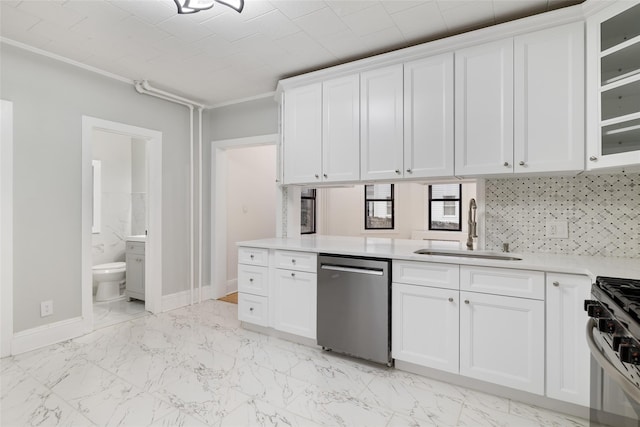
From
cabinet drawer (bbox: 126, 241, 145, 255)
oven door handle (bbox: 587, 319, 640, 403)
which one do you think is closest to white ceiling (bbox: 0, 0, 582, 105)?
cabinet drawer (bbox: 126, 241, 145, 255)

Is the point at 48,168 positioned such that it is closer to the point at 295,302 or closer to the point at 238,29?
the point at 238,29

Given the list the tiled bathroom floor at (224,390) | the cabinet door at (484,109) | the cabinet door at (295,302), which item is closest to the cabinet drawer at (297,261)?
the cabinet door at (295,302)

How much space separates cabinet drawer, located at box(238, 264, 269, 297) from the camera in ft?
9.95

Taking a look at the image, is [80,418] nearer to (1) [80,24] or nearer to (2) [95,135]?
(1) [80,24]

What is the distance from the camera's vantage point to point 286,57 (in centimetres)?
291

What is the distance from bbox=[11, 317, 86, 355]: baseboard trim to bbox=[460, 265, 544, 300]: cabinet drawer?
333 cm

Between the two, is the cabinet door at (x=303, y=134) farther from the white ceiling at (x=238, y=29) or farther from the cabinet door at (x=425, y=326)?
Result: the cabinet door at (x=425, y=326)

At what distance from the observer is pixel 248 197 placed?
4.88m

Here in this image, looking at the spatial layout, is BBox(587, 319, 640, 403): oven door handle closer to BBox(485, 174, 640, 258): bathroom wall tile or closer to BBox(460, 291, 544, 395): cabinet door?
BBox(460, 291, 544, 395): cabinet door

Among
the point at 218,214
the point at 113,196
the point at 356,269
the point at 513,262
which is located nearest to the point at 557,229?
the point at 513,262

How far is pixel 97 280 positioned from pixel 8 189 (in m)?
1.92

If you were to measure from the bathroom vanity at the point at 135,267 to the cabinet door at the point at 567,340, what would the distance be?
13.5 feet

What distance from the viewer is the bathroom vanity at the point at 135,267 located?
4062 millimetres

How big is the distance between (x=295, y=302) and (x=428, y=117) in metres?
1.87
